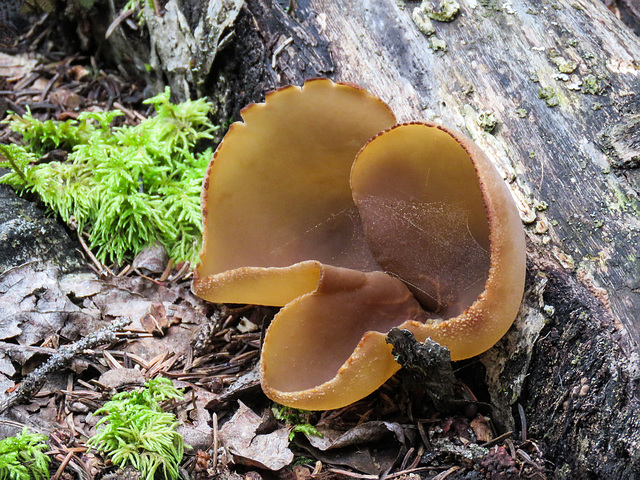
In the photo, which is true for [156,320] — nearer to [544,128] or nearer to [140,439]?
[140,439]

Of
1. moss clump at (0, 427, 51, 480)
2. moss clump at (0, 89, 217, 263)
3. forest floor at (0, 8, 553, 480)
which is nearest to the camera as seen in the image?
moss clump at (0, 427, 51, 480)

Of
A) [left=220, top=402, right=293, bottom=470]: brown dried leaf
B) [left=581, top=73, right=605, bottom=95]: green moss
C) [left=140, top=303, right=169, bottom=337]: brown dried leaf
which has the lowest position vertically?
[left=140, top=303, right=169, bottom=337]: brown dried leaf

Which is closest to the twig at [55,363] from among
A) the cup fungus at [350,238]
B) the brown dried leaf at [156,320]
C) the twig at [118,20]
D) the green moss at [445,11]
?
the brown dried leaf at [156,320]

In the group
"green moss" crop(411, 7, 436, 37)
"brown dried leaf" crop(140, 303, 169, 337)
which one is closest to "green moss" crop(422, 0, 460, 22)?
"green moss" crop(411, 7, 436, 37)

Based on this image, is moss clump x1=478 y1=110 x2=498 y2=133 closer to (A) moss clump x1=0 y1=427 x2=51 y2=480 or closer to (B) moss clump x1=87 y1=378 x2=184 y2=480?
(B) moss clump x1=87 y1=378 x2=184 y2=480

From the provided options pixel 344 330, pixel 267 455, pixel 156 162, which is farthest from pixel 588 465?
pixel 156 162

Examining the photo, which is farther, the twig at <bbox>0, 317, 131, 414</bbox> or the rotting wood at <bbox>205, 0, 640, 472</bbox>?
the twig at <bbox>0, 317, 131, 414</bbox>

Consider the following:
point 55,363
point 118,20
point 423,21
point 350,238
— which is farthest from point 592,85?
point 118,20

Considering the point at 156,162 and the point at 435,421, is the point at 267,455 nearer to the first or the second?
the point at 435,421
